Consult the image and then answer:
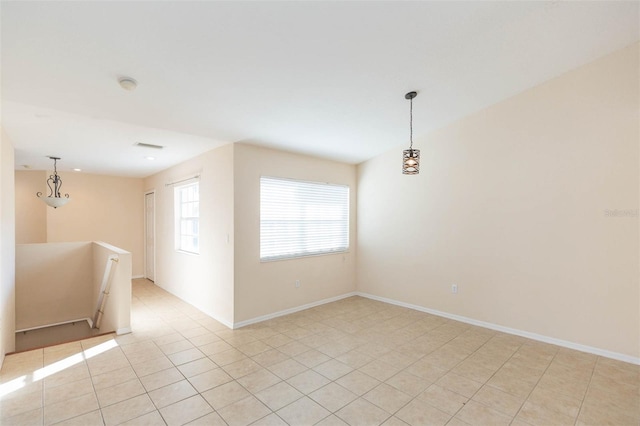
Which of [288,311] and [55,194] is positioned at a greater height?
[55,194]

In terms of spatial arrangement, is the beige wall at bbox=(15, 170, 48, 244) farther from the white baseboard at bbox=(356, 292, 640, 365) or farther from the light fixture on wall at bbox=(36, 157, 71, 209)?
the white baseboard at bbox=(356, 292, 640, 365)

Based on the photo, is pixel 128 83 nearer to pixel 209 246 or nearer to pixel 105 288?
pixel 209 246

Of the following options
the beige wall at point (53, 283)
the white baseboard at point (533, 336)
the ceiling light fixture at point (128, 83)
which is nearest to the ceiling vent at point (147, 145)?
the ceiling light fixture at point (128, 83)

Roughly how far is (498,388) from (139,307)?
4.96 m

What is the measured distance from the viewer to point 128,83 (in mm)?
2424

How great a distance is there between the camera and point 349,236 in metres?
5.55

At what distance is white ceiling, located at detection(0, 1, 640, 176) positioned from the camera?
1.96m

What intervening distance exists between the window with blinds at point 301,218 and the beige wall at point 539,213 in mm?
A: 1119

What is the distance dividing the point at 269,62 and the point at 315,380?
279 centimetres

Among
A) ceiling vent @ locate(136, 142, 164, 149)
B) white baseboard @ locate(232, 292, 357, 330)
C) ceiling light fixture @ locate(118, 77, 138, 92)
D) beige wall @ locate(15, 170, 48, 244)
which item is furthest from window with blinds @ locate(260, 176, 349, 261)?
beige wall @ locate(15, 170, 48, 244)

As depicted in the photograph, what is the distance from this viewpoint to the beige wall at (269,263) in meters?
3.99

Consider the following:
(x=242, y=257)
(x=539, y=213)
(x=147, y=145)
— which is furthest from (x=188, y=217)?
(x=539, y=213)

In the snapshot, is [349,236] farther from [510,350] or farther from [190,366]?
[190,366]

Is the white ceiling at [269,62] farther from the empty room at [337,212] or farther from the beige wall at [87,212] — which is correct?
the beige wall at [87,212]
